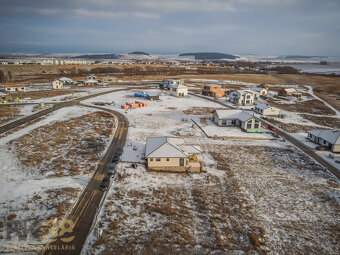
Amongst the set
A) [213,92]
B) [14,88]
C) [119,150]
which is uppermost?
[14,88]

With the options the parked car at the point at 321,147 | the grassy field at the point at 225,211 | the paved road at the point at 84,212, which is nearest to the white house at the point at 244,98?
the parked car at the point at 321,147

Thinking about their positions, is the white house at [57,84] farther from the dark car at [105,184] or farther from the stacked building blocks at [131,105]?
the dark car at [105,184]

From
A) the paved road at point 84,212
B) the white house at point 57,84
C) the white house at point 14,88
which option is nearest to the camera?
the paved road at point 84,212

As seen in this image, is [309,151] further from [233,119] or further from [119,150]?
[119,150]

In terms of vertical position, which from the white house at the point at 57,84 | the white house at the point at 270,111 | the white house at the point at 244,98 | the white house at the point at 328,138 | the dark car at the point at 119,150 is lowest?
the dark car at the point at 119,150

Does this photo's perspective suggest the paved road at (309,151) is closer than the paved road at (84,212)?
No

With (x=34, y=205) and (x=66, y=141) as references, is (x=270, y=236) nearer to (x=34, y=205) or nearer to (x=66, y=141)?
(x=34, y=205)

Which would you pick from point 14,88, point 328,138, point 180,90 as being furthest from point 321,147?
point 14,88

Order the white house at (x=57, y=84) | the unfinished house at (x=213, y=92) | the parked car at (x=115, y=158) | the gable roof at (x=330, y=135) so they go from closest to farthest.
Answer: the parked car at (x=115, y=158) → the gable roof at (x=330, y=135) → the unfinished house at (x=213, y=92) → the white house at (x=57, y=84)

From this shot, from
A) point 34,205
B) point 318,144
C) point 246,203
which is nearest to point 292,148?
point 318,144
